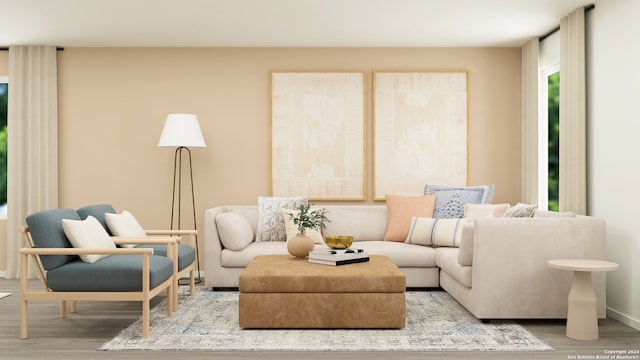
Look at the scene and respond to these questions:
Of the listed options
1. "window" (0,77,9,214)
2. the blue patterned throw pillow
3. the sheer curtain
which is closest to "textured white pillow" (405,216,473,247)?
the blue patterned throw pillow

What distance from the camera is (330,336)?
403cm

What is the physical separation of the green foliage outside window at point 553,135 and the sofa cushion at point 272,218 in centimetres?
272

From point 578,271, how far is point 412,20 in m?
2.86

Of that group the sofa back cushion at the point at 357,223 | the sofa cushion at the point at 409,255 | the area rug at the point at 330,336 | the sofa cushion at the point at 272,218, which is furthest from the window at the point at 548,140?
the sofa cushion at the point at 272,218

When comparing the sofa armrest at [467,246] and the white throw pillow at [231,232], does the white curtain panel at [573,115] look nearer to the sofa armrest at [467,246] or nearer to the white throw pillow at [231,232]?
the sofa armrest at [467,246]

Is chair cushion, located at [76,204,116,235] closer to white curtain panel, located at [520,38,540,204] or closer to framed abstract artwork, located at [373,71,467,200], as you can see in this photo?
framed abstract artwork, located at [373,71,467,200]

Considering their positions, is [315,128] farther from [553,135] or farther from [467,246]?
[467,246]

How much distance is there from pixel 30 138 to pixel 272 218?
2990 millimetres

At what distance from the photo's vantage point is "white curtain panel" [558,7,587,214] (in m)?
5.17

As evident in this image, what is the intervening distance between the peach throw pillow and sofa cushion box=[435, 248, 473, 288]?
1.83ft

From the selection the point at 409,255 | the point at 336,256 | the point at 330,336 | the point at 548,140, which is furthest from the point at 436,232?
the point at 330,336

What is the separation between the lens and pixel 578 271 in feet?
13.3

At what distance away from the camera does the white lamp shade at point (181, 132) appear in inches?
243

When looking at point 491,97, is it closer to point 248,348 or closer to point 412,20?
point 412,20
